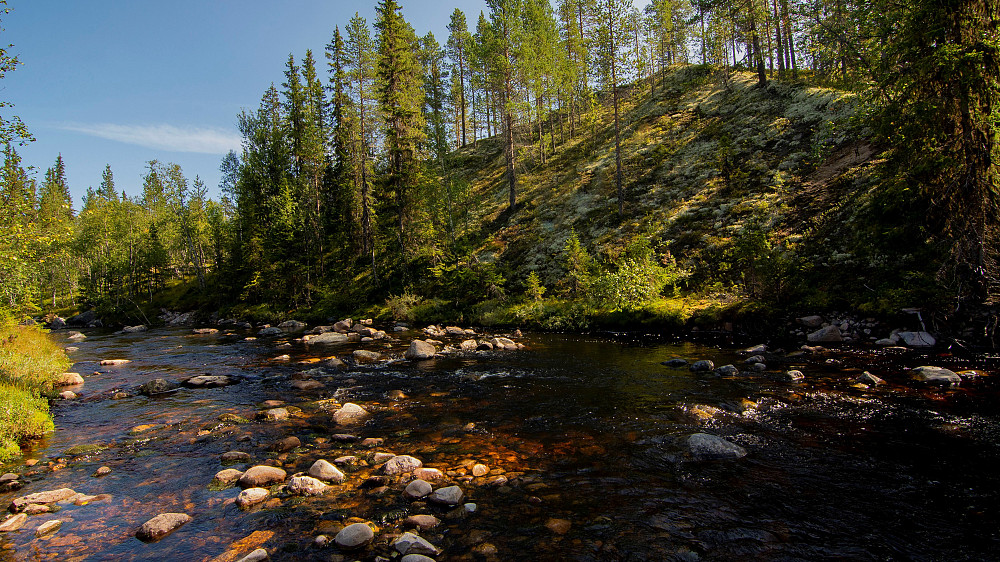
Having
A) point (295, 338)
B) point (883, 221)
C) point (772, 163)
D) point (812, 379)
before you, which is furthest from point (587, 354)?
point (772, 163)

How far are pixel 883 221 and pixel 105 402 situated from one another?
Result: 99.6ft

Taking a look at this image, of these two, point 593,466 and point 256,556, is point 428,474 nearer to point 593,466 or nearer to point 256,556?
point 256,556

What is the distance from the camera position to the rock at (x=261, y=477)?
7.00 meters

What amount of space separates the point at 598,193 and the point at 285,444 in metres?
33.2

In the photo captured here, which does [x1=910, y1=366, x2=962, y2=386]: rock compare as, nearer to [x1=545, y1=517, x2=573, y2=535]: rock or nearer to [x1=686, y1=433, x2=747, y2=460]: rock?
[x1=686, y1=433, x2=747, y2=460]: rock

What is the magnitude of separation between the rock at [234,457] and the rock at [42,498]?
2.10m

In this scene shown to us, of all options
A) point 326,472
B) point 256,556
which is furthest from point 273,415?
point 256,556

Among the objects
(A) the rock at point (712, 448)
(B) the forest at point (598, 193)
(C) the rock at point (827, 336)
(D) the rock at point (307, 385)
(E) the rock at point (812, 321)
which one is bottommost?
(A) the rock at point (712, 448)

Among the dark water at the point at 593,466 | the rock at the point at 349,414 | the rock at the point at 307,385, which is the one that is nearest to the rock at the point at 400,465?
the dark water at the point at 593,466

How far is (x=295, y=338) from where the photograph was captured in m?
26.0

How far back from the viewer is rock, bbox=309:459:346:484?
23.0 feet

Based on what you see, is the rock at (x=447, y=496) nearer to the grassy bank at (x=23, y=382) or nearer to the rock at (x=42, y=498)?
the rock at (x=42, y=498)

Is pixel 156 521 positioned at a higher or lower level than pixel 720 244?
lower

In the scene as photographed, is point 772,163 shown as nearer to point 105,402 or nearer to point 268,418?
point 268,418
